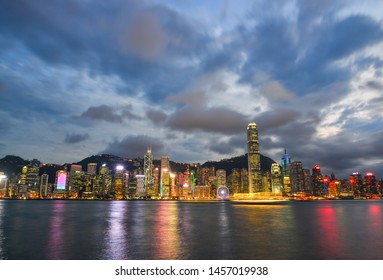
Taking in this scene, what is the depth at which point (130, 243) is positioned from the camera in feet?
126

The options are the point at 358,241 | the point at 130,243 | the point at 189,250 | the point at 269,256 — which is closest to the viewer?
the point at 269,256

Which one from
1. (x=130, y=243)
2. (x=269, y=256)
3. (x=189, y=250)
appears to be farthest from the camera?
(x=130, y=243)

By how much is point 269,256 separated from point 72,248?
23.8 m

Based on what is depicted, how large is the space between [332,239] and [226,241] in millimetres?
16943

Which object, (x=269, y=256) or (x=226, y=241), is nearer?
(x=269, y=256)
